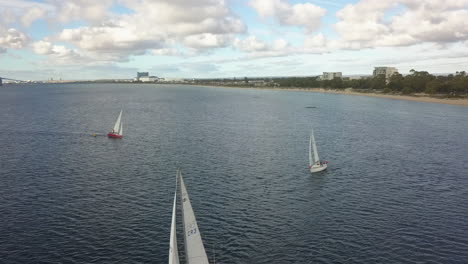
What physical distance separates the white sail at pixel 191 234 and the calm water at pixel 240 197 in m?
7.88

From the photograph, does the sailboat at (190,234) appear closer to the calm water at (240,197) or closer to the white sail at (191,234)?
the white sail at (191,234)

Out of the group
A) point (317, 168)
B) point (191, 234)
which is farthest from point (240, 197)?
point (191, 234)

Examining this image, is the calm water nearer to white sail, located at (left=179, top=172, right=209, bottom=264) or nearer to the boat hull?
the boat hull

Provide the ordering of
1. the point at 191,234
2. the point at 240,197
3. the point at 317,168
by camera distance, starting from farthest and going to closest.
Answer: the point at 317,168, the point at 240,197, the point at 191,234

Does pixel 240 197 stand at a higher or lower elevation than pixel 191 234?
lower

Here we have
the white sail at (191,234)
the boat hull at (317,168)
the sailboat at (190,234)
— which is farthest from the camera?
the boat hull at (317,168)

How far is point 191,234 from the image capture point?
35625 millimetres

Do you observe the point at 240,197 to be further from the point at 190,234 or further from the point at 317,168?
the point at 190,234

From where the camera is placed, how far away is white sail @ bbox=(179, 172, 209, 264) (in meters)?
34.8

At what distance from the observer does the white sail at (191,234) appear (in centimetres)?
3484

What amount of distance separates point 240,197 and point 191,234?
27.2 meters

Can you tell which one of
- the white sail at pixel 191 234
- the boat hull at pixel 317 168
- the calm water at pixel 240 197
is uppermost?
the white sail at pixel 191 234

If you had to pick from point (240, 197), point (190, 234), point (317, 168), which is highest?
point (190, 234)

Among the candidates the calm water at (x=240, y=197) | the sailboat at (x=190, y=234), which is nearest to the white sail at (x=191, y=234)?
the sailboat at (x=190, y=234)
